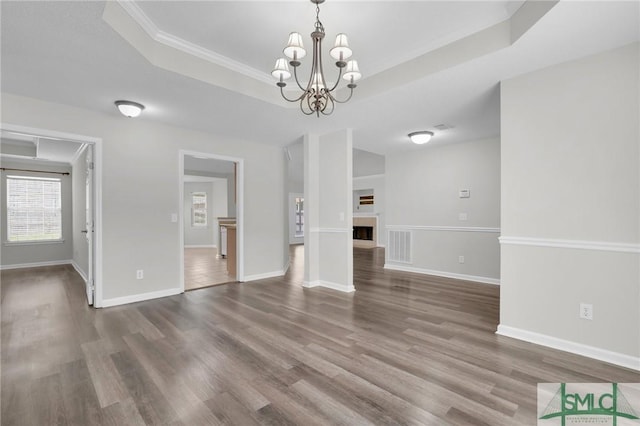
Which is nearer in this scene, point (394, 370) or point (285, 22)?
point (394, 370)

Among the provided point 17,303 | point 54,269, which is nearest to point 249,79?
point 17,303

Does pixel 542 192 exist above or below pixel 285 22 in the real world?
below

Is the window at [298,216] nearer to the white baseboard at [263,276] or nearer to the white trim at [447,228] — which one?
Result: the white trim at [447,228]

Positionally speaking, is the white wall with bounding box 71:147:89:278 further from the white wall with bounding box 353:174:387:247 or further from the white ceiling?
the white wall with bounding box 353:174:387:247

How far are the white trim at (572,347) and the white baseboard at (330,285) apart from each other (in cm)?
204

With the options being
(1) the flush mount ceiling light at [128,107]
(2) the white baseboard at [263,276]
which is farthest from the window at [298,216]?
(1) the flush mount ceiling light at [128,107]

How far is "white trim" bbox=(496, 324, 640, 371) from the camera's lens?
7.26 ft

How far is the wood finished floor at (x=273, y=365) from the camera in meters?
1.71

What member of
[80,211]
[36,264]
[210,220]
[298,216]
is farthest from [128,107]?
[298,216]

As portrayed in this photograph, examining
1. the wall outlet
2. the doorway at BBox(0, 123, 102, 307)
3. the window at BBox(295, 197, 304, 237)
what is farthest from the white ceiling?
the window at BBox(295, 197, 304, 237)

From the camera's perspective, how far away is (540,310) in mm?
2627

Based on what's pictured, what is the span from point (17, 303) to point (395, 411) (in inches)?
193

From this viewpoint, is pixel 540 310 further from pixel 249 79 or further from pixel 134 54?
pixel 134 54

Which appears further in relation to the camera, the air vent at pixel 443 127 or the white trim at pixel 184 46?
the air vent at pixel 443 127
